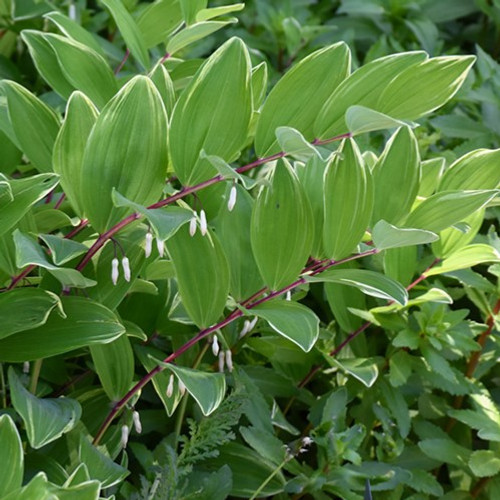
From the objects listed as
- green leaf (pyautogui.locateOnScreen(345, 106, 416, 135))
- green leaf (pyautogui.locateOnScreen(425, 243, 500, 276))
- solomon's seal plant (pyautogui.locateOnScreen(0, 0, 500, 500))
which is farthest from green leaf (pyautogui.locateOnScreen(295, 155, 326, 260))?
green leaf (pyautogui.locateOnScreen(425, 243, 500, 276))

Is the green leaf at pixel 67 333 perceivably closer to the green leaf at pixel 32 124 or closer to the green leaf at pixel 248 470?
the green leaf at pixel 32 124

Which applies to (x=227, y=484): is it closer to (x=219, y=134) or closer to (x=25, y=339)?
(x=25, y=339)

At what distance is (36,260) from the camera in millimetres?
754

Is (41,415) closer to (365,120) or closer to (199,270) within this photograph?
(199,270)

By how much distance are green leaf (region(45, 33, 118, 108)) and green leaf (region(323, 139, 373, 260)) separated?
0.32 m

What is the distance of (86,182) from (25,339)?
0.18m

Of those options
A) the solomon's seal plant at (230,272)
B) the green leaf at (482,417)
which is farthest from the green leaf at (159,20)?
the green leaf at (482,417)

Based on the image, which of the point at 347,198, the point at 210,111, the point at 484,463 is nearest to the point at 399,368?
the point at 484,463

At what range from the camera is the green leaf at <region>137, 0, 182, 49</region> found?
121cm

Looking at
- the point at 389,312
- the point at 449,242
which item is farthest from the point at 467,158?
the point at 389,312

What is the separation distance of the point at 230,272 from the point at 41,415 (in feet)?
0.80

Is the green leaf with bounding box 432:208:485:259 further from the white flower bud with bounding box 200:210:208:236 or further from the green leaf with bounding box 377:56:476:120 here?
the white flower bud with bounding box 200:210:208:236

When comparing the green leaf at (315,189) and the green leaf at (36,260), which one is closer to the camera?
the green leaf at (36,260)

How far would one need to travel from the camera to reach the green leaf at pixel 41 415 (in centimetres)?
82
